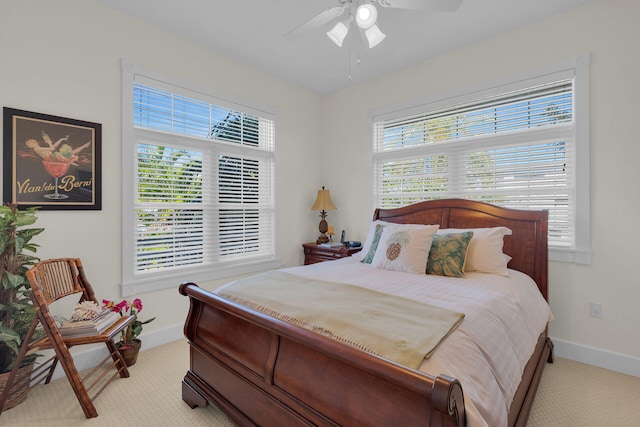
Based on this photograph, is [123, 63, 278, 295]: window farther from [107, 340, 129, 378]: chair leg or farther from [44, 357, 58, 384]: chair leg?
[44, 357, 58, 384]: chair leg

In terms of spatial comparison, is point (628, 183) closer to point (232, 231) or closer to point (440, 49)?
point (440, 49)

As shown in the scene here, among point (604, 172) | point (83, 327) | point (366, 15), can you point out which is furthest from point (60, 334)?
point (604, 172)

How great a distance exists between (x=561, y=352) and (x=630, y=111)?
6.49 ft

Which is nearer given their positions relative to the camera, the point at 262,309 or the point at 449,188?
the point at 262,309

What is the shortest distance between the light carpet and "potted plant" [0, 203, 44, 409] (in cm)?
→ 18

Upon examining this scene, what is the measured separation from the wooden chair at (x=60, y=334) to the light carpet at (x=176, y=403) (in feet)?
0.30

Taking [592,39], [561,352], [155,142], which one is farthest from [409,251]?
[155,142]

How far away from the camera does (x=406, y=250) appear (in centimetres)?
255

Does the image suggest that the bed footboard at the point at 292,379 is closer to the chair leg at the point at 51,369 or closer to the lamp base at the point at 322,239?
the chair leg at the point at 51,369

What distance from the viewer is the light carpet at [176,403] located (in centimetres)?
187

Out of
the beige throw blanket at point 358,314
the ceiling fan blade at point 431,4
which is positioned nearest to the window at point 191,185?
the beige throw blanket at point 358,314

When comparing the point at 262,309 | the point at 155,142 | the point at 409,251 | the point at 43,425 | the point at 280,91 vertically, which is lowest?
the point at 43,425

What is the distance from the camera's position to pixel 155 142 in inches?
113

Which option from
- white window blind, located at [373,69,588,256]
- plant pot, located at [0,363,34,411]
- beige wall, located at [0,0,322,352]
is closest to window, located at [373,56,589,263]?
white window blind, located at [373,69,588,256]
